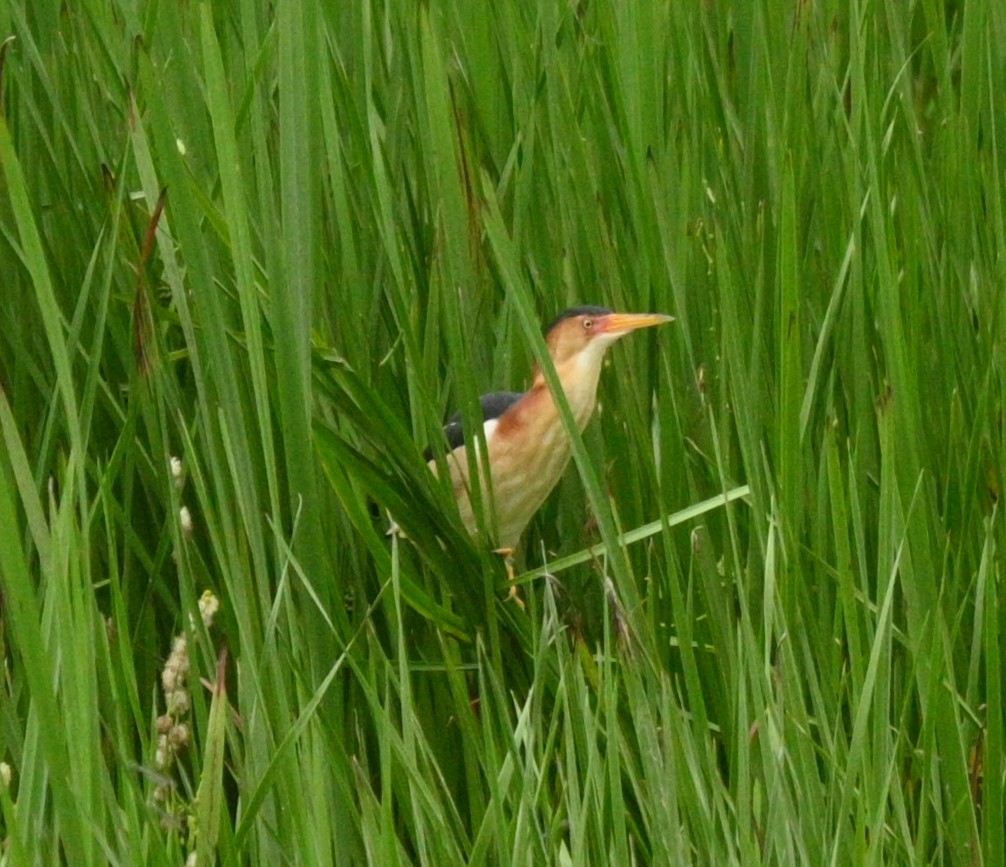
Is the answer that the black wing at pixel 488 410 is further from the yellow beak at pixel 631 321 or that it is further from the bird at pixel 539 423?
the yellow beak at pixel 631 321

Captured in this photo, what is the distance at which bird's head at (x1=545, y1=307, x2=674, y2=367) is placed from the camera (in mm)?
1796

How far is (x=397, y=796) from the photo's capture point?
159cm

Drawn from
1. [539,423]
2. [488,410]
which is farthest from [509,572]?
[488,410]

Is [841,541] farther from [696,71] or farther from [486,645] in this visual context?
[696,71]

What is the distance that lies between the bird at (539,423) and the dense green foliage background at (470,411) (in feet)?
0.12

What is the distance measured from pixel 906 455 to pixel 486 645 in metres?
0.45

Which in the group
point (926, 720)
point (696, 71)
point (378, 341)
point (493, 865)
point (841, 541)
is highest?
point (696, 71)

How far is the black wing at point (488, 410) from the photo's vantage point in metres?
2.15

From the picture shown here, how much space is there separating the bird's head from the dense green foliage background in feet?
0.08

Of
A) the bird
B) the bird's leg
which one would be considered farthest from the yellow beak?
the bird's leg

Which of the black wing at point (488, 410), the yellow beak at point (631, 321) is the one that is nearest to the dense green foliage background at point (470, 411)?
the yellow beak at point (631, 321)

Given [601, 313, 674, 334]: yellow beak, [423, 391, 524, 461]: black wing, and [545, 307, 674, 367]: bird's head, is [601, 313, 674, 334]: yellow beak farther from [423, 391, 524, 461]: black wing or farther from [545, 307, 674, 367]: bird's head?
[423, 391, 524, 461]: black wing

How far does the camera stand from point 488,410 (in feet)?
7.46

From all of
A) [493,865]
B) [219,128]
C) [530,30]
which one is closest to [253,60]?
[219,128]
